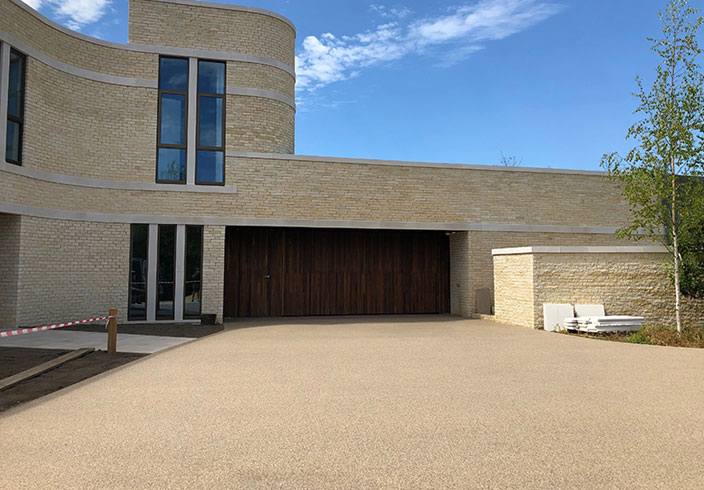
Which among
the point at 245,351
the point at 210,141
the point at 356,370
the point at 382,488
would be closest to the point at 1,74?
the point at 210,141

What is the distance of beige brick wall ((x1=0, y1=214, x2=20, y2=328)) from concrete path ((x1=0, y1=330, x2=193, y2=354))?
1130mm

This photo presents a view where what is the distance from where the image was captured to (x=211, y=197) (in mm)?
15898

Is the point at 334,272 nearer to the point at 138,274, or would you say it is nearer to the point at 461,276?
the point at 461,276

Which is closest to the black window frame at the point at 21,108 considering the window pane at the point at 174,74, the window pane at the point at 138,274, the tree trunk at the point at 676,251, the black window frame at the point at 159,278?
the window pane at the point at 138,274

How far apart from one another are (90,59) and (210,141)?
12.7ft

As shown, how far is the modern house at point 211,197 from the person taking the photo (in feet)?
46.4

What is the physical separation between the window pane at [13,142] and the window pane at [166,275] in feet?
12.9

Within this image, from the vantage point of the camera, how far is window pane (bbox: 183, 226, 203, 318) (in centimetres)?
1580

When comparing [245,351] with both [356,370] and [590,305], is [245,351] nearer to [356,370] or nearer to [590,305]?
[356,370]

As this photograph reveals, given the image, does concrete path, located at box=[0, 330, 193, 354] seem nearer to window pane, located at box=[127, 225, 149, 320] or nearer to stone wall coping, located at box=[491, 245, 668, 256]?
window pane, located at box=[127, 225, 149, 320]

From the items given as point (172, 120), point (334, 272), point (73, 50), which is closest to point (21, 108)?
point (73, 50)

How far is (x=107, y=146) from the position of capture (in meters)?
15.5

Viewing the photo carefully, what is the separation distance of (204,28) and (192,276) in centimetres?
737

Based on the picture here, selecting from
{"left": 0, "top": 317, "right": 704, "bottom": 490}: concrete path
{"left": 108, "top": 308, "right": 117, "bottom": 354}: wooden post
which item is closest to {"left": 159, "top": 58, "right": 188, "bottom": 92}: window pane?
{"left": 108, "top": 308, "right": 117, "bottom": 354}: wooden post
